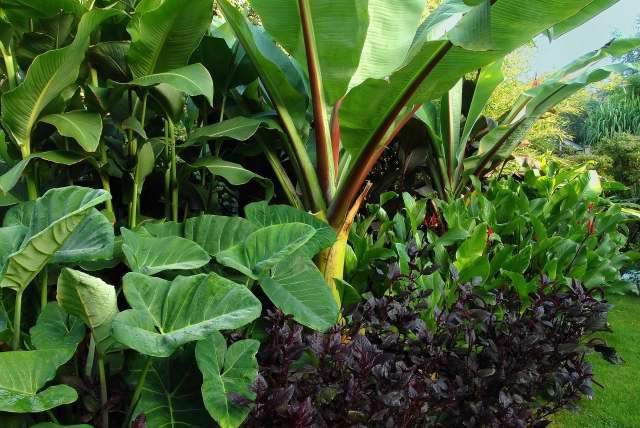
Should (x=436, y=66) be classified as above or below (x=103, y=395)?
above

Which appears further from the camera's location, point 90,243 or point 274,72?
point 274,72

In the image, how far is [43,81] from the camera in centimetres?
152

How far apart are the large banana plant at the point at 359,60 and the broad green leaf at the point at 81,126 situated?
659 mm

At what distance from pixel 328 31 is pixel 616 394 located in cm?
202

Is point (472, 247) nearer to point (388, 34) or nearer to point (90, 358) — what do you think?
point (388, 34)

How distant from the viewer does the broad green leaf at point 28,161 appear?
1420 millimetres

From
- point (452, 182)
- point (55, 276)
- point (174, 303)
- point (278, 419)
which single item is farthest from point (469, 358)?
point (452, 182)

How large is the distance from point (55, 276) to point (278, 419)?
2.60 feet

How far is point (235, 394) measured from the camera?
3.76 feet

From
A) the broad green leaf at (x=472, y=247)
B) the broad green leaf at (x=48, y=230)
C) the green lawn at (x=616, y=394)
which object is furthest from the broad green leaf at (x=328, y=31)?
the green lawn at (x=616, y=394)

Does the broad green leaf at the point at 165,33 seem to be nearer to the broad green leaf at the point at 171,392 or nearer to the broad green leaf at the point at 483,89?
the broad green leaf at the point at 171,392

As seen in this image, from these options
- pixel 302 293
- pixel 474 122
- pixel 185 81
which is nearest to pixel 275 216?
pixel 302 293

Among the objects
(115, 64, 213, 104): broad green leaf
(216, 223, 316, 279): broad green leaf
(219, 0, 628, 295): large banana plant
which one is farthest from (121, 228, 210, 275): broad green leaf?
(219, 0, 628, 295): large banana plant

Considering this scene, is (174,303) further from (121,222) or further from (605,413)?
(605,413)
